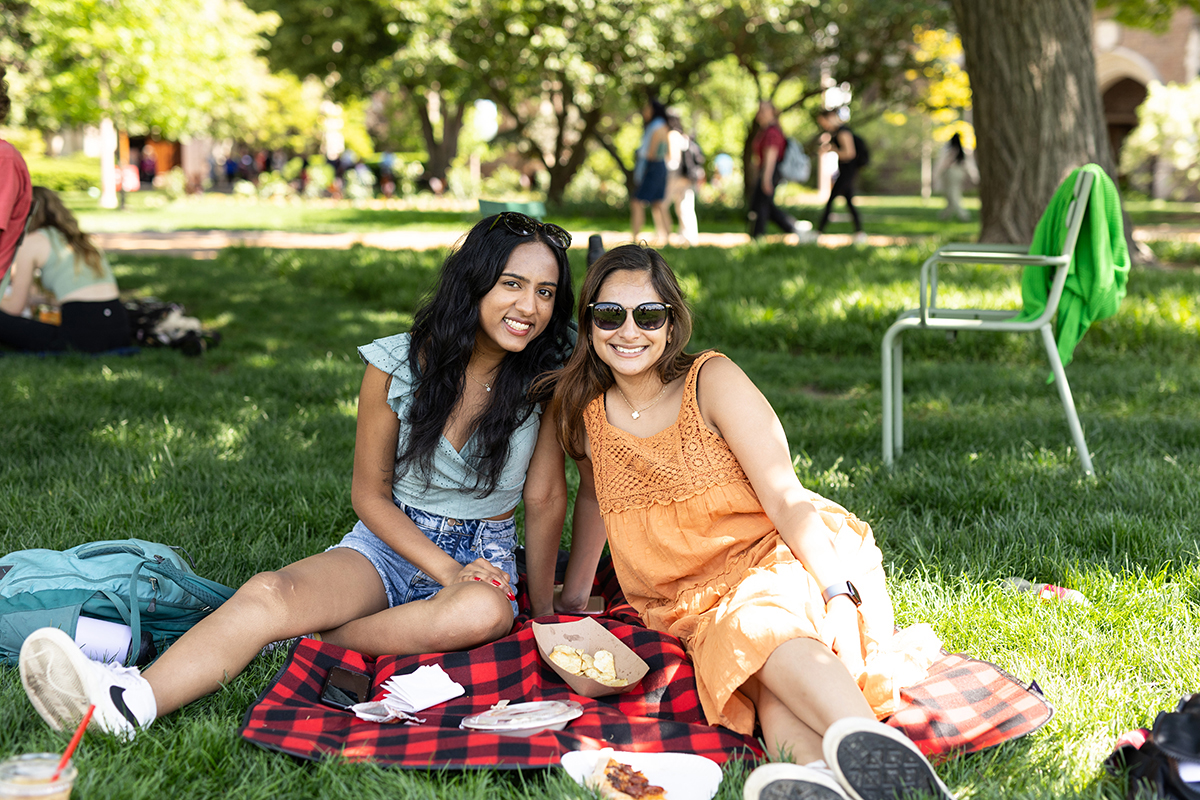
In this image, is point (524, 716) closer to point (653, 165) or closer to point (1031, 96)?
point (1031, 96)

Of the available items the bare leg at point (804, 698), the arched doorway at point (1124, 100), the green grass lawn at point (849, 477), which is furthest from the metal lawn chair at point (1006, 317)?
the arched doorway at point (1124, 100)

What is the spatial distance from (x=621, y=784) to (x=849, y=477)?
2434mm

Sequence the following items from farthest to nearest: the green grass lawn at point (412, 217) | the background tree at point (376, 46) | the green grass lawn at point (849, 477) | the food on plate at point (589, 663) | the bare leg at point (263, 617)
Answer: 1. the background tree at point (376, 46)
2. the green grass lawn at point (412, 217)
3. the food on plate at point (589, 663)
4. the bare leg at point (263, 617)
5. the green grass lawn at point (849, 477)

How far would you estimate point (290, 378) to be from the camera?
6.01 meters

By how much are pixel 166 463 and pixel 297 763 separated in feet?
8.00

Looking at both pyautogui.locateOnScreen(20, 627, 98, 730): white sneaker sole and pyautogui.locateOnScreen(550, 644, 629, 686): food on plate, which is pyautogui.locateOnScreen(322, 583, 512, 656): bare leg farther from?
pyautogui.locateOnScreen(20, 627, 98, 730): white sneaker sole

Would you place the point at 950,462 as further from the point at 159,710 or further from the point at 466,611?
the point at 159,710

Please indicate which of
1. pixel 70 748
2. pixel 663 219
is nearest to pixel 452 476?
pixel 70 748

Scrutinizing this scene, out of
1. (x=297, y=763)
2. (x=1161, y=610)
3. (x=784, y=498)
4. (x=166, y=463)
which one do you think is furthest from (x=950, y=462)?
(x=166, y=463)

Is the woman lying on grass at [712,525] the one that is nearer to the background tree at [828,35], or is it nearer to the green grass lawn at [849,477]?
the green grass lawn at [849,477]

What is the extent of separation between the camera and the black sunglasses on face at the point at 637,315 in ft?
8.57

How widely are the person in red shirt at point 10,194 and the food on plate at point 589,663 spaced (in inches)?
100

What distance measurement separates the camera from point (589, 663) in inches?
98.7

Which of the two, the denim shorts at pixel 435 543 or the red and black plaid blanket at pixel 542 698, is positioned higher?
the denim shorts at pixel 435 543
